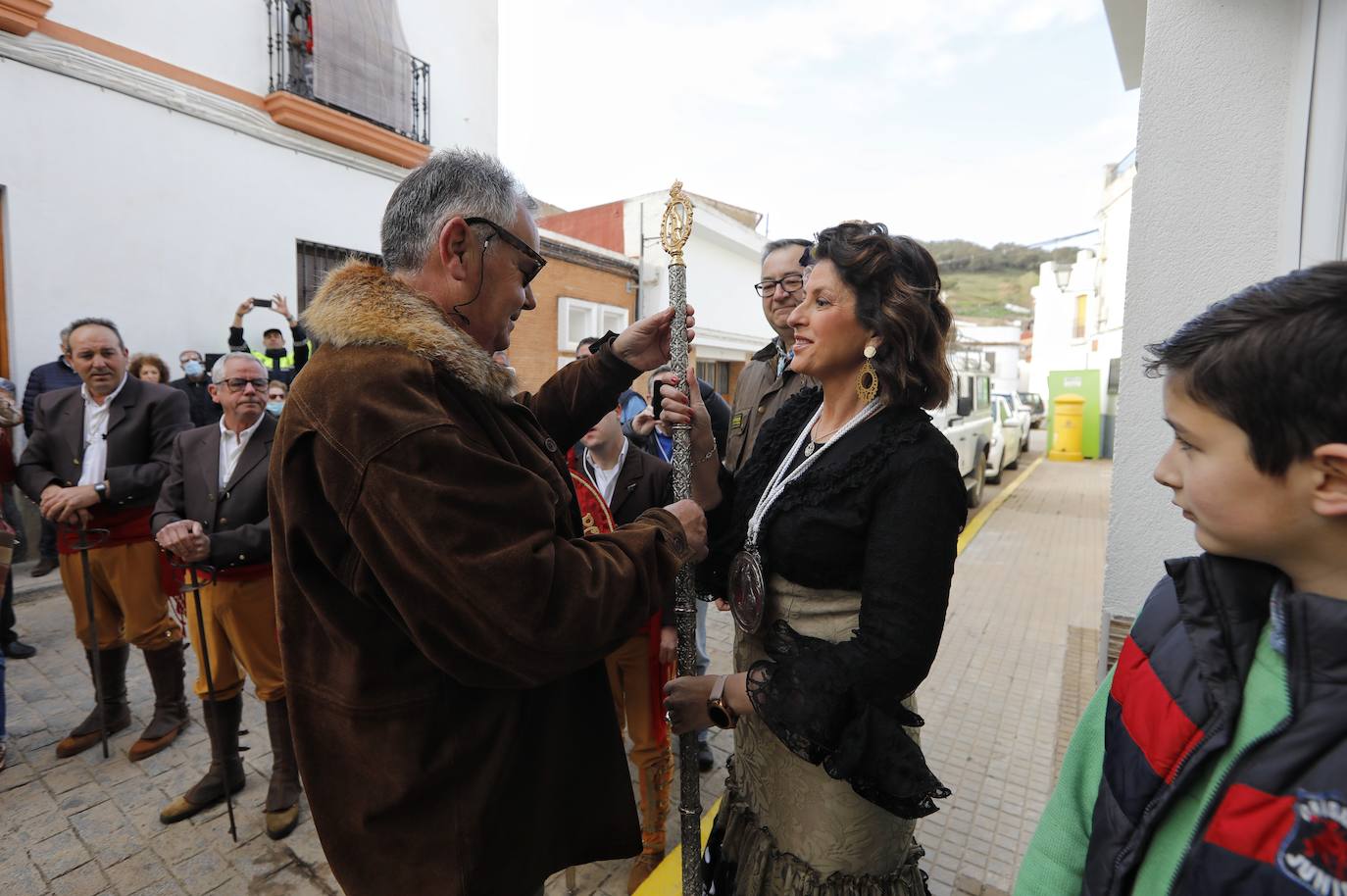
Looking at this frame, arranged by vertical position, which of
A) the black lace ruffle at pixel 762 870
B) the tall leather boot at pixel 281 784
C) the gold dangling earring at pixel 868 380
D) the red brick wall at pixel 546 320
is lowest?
the tall leather boot at pixel 281 784

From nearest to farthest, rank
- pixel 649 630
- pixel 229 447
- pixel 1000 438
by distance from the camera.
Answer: pixel 649 630 < pixel 229 447 < pixel 1000 438

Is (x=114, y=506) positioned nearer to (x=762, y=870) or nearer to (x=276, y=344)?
(x=762, y=870)

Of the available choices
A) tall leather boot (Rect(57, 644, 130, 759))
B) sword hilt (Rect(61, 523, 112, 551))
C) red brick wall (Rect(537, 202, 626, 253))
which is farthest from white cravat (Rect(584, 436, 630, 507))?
red brick wall (Rect(537, 202, 626, 253))

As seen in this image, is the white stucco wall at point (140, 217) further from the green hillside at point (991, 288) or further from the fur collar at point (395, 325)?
the green hillside at point (991, 288)

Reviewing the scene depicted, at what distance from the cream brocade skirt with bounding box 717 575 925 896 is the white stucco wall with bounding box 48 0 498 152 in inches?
338

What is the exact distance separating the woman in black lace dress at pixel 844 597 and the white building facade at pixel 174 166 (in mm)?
7230

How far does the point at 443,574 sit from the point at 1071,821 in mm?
1192

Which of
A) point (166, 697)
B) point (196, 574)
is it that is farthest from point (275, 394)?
point (196, 574)

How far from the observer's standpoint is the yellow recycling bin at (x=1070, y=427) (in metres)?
19.1

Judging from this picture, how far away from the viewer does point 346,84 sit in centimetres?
844

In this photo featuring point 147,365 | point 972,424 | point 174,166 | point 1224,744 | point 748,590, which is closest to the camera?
point 1224,744

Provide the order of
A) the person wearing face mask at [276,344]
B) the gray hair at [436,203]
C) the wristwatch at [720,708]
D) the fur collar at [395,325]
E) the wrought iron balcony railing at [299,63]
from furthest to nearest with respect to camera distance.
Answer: the wrought iron balcony railing at [299,63]
the person wearing face mask at [276,344]
the wristwatch at [720,708]
the gray hair at [436,203]
the fur collar at [395,325]

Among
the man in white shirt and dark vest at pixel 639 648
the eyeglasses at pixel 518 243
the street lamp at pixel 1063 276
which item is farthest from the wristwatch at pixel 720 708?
the street lamp at pixel 1063 276

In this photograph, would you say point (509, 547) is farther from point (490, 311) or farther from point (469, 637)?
point (490, 311)
